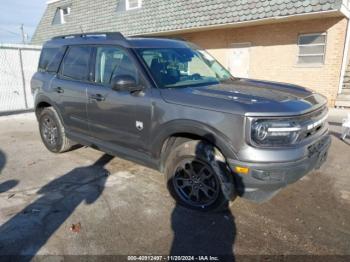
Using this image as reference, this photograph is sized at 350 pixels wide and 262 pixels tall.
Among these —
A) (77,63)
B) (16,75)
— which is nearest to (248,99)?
(77,63)

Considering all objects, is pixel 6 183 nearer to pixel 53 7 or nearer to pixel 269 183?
pixel 269 183

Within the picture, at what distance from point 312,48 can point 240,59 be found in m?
2.72

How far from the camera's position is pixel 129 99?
3.66 meters

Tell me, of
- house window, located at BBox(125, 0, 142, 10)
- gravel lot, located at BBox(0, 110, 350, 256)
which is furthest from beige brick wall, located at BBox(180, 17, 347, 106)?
gravel lot, located at BBox(0, 110, 350, 256)

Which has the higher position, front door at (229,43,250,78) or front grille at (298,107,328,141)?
front door at (229,43,250,78)

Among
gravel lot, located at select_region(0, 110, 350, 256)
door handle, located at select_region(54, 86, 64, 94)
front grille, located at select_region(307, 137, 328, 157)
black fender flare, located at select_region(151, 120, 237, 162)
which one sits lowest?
gravel lot, located at select_region(0, 110, 350, 256)

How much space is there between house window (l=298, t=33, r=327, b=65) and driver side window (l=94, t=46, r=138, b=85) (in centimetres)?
803

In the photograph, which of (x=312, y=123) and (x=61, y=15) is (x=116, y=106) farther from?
(x=61, y=15)

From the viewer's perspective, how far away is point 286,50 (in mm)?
10281

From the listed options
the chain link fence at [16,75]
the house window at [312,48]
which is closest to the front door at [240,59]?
the house window at [312,48]

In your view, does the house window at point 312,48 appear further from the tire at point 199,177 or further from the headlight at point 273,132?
the tire at point 199,177

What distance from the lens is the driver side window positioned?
3.77m

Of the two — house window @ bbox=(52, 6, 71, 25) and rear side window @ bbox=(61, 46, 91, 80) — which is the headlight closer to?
rear side window @ bbox=(61, 46, 91, 80)

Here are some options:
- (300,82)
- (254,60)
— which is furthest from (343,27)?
(254,60)
